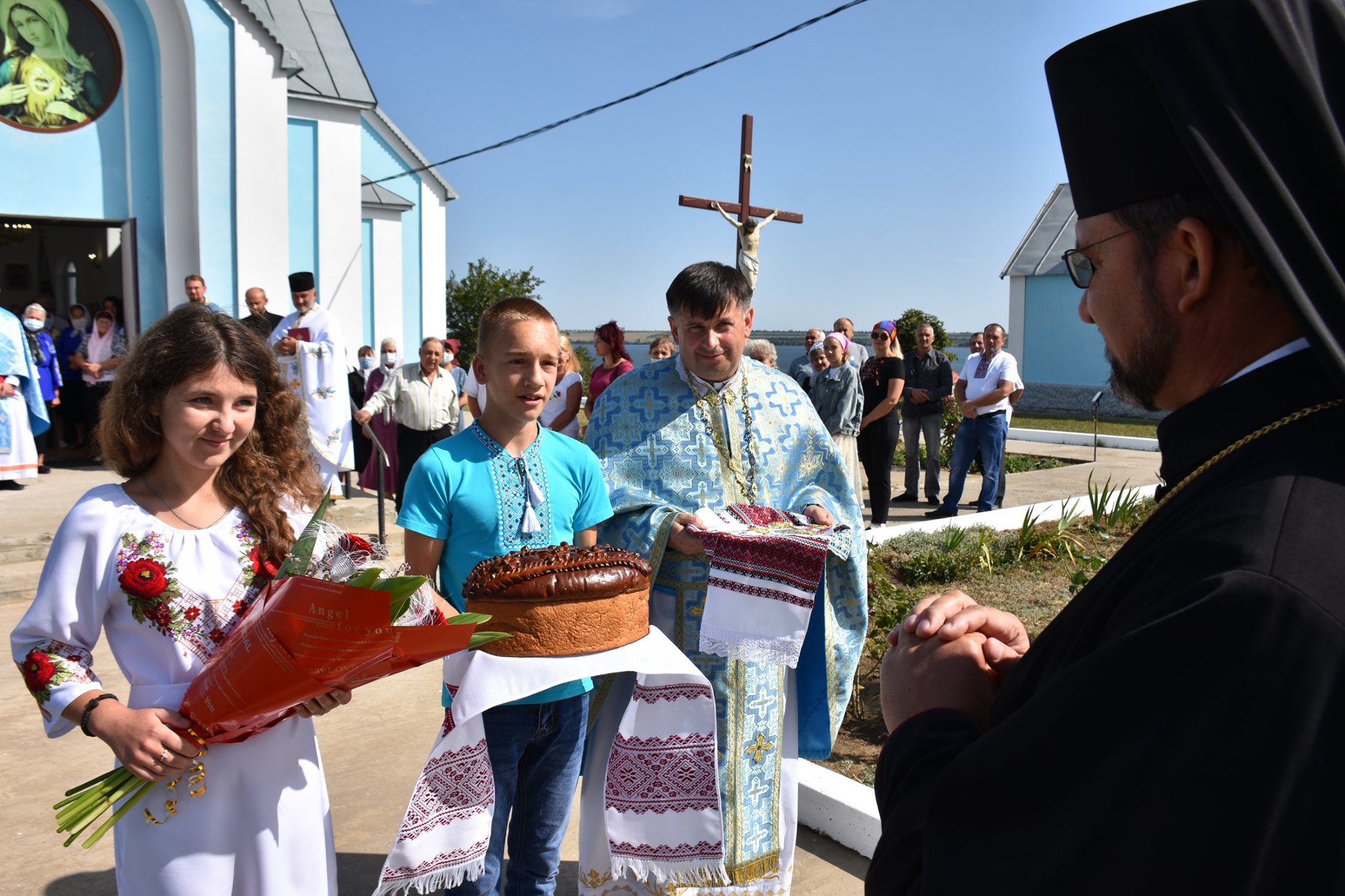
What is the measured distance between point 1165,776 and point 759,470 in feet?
8.32

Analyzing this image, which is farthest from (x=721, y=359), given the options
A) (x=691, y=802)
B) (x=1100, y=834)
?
(x=1100, y=834)

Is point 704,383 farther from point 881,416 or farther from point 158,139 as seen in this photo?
point 158,139

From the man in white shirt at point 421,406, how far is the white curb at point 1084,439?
485 inches

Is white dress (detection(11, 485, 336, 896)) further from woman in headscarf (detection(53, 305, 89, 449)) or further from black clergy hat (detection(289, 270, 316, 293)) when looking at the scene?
woman in headscarf (detection(53, 305, 89, 449))

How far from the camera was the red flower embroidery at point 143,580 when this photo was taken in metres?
2.11

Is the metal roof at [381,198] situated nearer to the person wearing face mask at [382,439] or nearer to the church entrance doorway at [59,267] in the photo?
the church entrance doorway at [59,267]

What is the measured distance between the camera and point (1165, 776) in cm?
85

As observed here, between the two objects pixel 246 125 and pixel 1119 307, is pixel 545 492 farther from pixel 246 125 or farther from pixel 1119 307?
pixel 246 125

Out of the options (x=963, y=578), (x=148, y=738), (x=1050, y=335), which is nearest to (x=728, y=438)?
(x=148, y=738)

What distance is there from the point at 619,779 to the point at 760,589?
0.70 metres

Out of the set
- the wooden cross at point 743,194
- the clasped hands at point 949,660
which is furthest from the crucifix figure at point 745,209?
the clasped hands at point 949,660

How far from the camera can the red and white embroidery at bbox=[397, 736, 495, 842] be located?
2.32 meters

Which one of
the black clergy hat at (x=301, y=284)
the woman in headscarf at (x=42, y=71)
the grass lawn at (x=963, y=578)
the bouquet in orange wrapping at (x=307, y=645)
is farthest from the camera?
the woman in headscarf at (x=42, y=71)

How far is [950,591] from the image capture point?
2689mm
